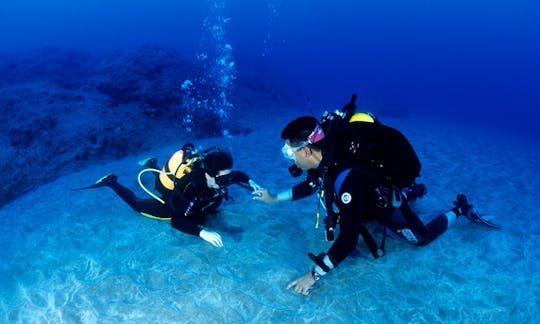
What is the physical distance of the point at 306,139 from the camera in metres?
3.89

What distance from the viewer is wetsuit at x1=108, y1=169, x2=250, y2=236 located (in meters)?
4.93

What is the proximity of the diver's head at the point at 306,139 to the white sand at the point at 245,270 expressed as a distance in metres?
1.75

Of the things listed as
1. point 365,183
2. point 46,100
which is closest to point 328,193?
point 365,183

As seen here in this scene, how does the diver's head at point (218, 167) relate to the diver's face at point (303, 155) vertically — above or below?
below

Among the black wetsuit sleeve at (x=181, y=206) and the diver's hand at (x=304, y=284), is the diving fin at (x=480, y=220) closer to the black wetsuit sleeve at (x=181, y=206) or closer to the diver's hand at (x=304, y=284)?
the diver's hand at (x=304, y=284)

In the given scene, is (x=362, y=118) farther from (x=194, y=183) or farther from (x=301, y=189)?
(x=194, y=183)

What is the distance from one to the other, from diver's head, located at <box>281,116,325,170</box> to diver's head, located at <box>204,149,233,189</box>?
120 cm

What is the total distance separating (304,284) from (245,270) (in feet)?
3.35

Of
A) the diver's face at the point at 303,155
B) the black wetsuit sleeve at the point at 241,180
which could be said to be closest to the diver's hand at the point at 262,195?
the black wetsuit sleeve at the point at 241,180

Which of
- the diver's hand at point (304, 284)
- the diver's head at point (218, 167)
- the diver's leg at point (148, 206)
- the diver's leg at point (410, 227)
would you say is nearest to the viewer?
the diver's hand at point (304, 284)

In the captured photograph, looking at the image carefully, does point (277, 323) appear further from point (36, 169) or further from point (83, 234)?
point (36, 169)

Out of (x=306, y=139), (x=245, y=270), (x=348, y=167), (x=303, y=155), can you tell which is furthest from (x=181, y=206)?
(x=348, y=167)

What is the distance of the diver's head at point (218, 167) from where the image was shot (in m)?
4.79

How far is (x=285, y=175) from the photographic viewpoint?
8.95 m
